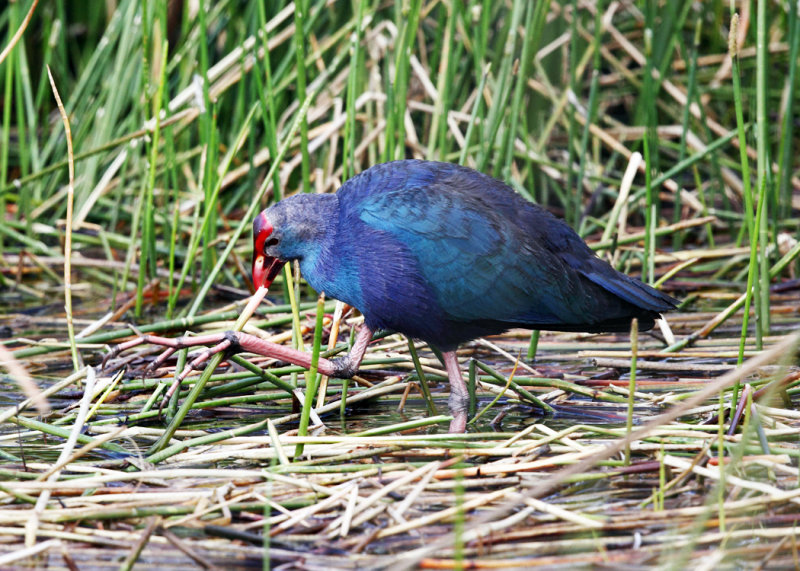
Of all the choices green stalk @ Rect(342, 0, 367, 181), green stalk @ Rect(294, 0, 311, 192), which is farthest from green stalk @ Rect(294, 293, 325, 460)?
green stalk @ Rect(342, 0, 367, 181)

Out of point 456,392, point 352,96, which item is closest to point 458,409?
point 456,392

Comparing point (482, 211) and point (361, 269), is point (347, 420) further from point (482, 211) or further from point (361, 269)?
point (482, 211)

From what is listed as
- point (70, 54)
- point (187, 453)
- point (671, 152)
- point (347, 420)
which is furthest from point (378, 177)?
point (70, 54)

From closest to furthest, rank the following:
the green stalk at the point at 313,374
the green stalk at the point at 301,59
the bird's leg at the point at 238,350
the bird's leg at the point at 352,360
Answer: the green stalk at the point at 313,374 → the bird's leg at the point at 238,350 → the bird's leg at the point at 352,360 → the green stalk at the point at 301,59

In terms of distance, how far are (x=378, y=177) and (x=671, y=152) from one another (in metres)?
2.78

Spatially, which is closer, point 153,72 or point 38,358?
point 38,358

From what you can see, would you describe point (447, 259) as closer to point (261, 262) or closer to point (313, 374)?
point (261, 262)

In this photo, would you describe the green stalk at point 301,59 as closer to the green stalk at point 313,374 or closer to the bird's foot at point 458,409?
the bird's foot at point 458,409

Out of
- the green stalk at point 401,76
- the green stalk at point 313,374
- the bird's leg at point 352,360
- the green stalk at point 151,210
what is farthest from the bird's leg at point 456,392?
the green stalk at point 151,210

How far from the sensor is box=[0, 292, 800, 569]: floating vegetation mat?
1897 millimetres

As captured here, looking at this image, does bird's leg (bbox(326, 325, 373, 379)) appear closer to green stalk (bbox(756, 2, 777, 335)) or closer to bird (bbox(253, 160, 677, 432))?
bird (bbox(253, 160, 677, 432))

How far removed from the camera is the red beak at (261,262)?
287 cm

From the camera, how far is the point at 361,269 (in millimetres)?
2723

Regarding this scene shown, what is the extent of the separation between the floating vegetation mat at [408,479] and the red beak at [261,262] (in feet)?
0.96
